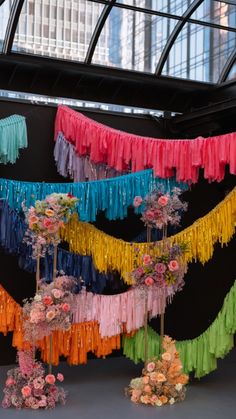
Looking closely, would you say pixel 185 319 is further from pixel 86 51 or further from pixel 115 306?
pixel 86 51

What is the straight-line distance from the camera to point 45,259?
516 cm

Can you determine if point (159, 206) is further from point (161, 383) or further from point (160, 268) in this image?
point (161, 383)

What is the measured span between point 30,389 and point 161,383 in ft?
3.31

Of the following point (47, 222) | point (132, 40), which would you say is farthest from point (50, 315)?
point (132, 40)

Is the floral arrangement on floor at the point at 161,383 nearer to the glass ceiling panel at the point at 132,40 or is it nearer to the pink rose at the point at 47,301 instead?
the pink rose at the point at 47,301

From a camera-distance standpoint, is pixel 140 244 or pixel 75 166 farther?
pixel 75 166

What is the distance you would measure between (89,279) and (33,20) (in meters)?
2.64

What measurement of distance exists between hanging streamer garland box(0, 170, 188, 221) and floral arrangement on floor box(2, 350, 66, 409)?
1.28 m

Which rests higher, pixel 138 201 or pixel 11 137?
pixel 11 137

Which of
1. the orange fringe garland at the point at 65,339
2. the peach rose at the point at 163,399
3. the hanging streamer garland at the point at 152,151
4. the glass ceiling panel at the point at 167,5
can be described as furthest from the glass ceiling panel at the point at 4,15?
the peach rose at the point at 163,399

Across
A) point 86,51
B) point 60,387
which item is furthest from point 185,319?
point 86,51

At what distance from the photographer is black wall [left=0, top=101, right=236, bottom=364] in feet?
19.3

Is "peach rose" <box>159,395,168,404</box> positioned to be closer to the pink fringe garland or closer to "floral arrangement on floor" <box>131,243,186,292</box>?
the pink fringe garland

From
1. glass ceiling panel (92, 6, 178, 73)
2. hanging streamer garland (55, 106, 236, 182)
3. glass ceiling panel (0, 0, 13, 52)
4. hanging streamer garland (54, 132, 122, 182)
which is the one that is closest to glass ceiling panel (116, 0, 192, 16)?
glass ceiling panel (92, 6, 178, 73)
